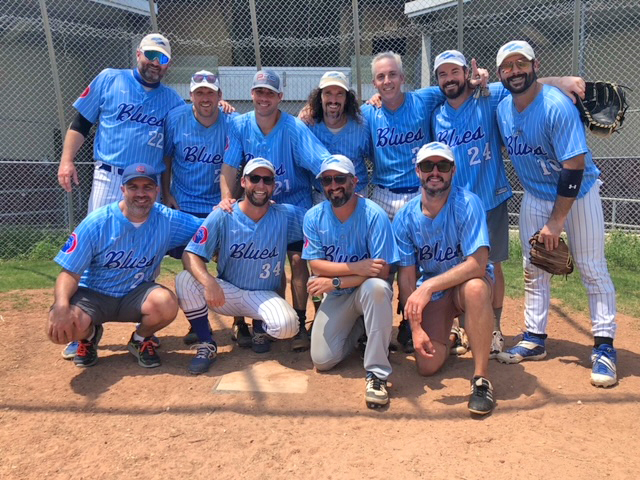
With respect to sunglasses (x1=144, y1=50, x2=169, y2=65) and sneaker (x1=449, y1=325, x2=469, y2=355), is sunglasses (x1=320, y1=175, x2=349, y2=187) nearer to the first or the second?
sneaker (x1=449, y1=325, x2=469, y2=355)

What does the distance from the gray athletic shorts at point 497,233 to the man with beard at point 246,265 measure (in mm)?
1420

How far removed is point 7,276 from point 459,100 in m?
5.59

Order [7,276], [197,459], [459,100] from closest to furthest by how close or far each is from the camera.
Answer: [197,459]
[459,100]
[7,276]

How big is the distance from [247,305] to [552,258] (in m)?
2.13

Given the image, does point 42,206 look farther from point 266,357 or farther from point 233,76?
point 266,357

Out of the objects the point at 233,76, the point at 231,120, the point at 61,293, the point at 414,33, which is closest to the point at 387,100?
the point at 231,120

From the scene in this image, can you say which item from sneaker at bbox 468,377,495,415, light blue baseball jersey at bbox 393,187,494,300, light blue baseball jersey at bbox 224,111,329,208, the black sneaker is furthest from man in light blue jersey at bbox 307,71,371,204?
the black sneaker

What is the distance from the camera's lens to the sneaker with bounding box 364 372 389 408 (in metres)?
3.51

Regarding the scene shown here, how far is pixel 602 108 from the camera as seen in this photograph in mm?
4098

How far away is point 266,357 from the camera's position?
4418 millimetres

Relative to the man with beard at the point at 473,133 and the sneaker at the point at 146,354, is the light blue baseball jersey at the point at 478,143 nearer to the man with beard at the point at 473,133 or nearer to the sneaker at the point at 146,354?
the man with beard at the point at 473,133

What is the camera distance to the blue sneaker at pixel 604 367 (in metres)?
3.76

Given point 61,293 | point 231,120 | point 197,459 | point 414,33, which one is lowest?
point 197,459

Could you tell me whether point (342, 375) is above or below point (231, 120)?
below
